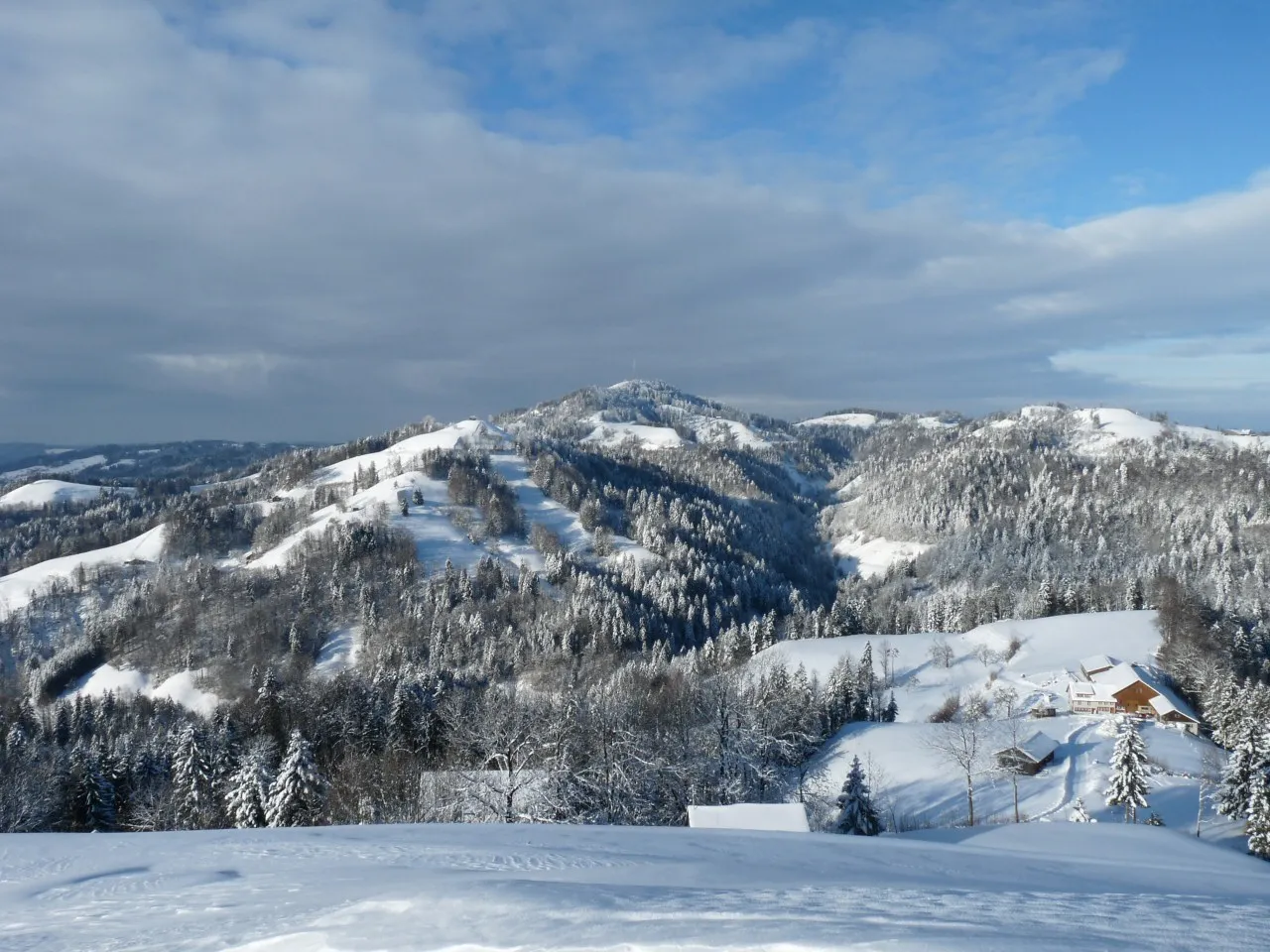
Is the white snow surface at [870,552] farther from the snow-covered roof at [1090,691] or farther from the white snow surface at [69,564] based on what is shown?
the white snow surface at [69,564]

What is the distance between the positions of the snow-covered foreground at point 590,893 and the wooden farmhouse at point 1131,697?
145ft

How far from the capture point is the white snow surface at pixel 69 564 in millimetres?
100375

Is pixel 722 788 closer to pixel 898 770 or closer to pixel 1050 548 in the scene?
pixel 898 770

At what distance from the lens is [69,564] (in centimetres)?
10944

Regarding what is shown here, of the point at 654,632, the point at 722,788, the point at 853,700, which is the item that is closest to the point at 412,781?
the point at 722,788

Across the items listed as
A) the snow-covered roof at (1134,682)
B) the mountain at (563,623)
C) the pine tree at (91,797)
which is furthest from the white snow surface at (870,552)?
the pine tree at (91,797)

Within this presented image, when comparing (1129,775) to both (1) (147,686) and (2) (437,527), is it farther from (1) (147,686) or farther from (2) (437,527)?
(2) (437,527)

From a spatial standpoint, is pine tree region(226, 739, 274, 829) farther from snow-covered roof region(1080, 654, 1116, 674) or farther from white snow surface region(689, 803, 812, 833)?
snow-covered roof region(1080, 654, 1116, 674)

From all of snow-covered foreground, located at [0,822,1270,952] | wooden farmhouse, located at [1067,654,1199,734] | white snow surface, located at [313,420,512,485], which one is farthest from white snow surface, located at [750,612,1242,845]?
white snow surface, located at [313,420,512,485]

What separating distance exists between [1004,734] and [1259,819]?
15.0 metres

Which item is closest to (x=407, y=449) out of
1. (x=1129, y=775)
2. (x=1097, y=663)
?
(x=1097, y=663)

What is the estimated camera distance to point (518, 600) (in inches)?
3819

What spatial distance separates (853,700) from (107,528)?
142885 mm

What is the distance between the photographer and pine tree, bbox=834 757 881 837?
28.5 m
